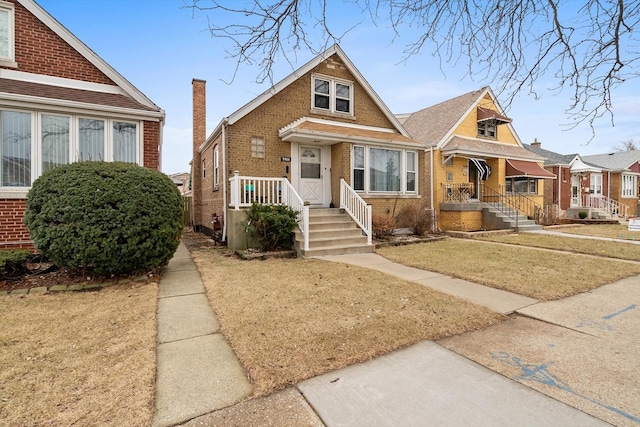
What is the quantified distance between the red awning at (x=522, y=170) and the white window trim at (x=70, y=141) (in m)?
18.0

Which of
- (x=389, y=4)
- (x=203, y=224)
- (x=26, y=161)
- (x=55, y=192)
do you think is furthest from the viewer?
(x=203, y=224)

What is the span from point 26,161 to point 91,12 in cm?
424

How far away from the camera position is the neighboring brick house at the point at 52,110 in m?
7.66

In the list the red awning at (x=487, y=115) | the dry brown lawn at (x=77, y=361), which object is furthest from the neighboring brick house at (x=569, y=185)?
the dry brown lawn at (x=77, y=361)

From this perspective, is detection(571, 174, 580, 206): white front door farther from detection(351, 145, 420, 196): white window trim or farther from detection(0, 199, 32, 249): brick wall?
detection(0, 199, 32, 249): brick wall

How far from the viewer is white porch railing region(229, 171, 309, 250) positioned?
30.8ft

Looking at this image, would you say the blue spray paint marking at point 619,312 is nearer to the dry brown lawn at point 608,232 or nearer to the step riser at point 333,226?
the step riser at point 333,226

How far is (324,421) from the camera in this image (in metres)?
2.25

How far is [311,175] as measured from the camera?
12289 millimetres

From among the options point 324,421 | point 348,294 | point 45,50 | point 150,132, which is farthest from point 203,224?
point 324,421

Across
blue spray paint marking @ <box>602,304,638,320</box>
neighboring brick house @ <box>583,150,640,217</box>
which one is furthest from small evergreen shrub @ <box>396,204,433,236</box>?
neighboring brick house @ <box>583,150,640,217</box>

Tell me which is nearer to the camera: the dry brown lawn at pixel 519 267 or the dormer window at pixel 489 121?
the dry brown lawn at pixel 519 267

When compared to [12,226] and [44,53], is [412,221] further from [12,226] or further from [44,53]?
[44,53]

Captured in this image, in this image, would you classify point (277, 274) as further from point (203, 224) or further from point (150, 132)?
point (203, 224)
